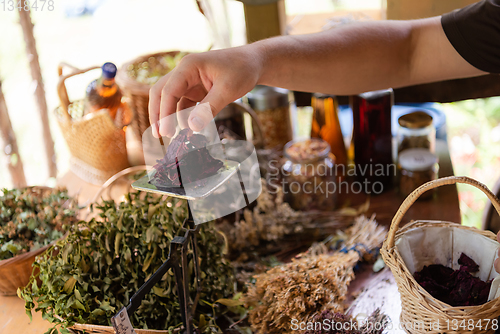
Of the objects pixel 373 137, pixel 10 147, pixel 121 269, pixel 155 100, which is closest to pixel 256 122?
pixel 373 137

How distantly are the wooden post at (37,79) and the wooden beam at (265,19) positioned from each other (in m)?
1.04

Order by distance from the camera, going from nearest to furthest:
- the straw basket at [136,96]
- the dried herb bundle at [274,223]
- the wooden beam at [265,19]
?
1. the dried herb bundle at [274,223]
2. the straw basket at [136,96]
3. the wooden beam at [265,19]

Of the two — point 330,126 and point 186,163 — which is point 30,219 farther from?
point 330,126

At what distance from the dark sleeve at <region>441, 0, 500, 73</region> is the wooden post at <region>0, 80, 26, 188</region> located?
1.76m

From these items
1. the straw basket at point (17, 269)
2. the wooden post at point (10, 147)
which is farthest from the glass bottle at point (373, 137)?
the wooden post at point (10, 147)

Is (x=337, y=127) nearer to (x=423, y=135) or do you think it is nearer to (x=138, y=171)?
(x=423, y=135)

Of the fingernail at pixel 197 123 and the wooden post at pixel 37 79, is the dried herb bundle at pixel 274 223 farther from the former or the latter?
the wooden post at pixel 37 79

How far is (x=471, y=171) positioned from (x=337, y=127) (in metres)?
1.59

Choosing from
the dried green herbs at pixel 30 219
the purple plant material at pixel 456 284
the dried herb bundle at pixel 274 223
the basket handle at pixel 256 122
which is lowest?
the dried herb bundle at pixel 274 223

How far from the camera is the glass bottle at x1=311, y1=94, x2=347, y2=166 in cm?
134

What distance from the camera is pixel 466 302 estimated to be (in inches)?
28.0

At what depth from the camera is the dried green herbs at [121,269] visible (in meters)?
0.79

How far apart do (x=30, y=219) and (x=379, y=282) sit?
0.86m

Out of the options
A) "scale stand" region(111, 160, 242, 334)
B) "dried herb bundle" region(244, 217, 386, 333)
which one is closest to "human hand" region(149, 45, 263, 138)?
"scale stand" region(111, 160, 242, 334)
